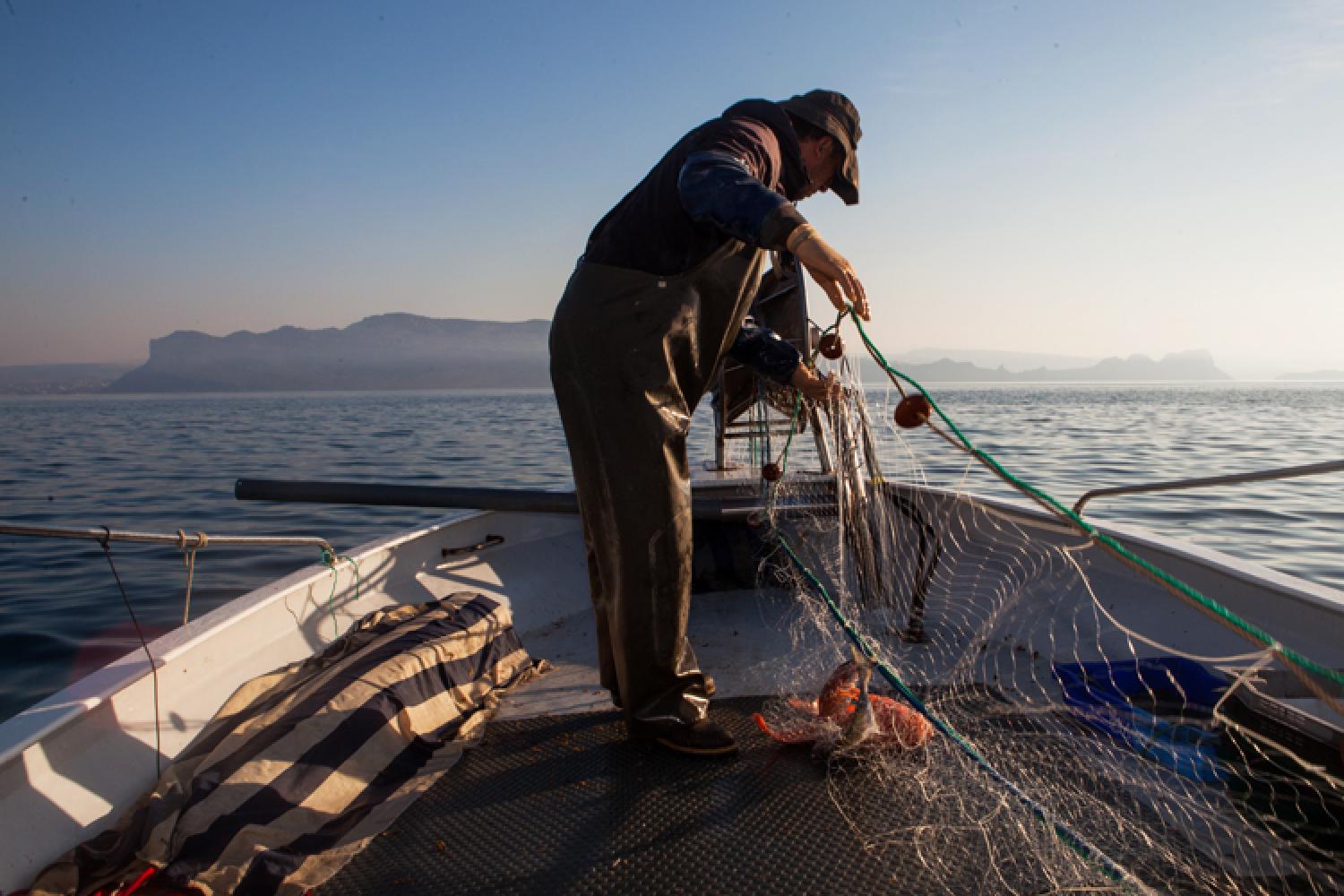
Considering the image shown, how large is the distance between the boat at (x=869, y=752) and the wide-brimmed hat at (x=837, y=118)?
910 millimetres

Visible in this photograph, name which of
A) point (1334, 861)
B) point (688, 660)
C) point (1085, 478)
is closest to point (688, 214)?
point (688, 660)

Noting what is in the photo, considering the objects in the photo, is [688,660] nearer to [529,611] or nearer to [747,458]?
[529,611]

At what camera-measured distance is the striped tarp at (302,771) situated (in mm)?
1711

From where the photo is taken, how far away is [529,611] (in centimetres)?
407

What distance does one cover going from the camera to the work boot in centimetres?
220

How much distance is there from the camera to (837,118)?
217 cm

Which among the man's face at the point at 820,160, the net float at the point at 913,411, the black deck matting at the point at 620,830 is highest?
the man's face at the point at 820,160

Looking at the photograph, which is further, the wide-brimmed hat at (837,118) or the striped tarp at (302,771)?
the wide-brimmed hat at (837,118)

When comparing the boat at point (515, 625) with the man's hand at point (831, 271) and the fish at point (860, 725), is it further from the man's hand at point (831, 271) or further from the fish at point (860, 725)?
the man's hand at point (831, 271)

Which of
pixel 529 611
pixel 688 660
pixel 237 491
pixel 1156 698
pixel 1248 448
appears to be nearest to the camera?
pixel 688 660

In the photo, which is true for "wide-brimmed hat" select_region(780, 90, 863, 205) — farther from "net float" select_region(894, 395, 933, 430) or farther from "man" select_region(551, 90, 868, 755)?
"net float" select_region(894, 395, 933, 430)

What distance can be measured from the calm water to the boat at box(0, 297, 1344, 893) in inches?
38.8

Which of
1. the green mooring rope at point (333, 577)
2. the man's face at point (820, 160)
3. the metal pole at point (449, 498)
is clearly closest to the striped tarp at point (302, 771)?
the green mooring rope at point (333, 577)

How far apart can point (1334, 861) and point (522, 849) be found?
1.99 m
